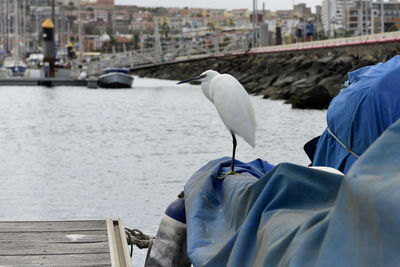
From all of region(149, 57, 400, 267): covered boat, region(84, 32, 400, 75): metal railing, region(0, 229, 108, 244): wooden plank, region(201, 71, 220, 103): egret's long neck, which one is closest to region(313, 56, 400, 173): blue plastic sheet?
region(149, 57, 400, 267): covered boat

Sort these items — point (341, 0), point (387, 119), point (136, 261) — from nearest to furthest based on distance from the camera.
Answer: point (387, 119) → point (136, 261) → point (341, 0)

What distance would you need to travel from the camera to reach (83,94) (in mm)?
34969

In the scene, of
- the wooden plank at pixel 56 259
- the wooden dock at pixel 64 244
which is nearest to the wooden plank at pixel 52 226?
the wooden dock at pixel 64 244

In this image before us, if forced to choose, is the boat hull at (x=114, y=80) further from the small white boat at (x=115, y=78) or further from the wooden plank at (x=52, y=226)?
the wooden plank at (x=52, y=226)

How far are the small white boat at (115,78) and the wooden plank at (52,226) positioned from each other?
3484cm

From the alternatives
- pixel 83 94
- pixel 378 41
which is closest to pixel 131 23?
pixel 83 94

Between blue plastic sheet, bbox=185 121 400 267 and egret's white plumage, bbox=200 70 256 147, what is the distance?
1.86 feet

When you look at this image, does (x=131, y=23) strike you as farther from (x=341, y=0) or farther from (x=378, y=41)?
(x=378, y=41)

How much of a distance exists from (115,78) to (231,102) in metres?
35.6

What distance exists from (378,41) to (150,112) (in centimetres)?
812

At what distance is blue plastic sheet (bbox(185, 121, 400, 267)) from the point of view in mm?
1427

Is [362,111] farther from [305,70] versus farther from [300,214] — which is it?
[305,70]

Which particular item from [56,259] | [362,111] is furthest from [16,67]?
[362,111]

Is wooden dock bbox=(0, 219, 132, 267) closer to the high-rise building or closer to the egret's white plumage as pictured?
the egret's white plumage
